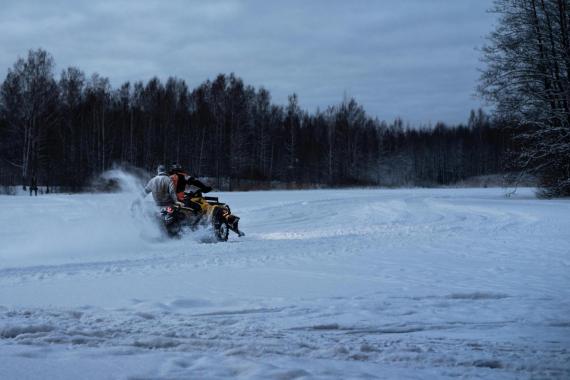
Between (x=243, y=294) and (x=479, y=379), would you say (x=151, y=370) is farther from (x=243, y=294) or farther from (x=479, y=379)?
(x=243, y=294)

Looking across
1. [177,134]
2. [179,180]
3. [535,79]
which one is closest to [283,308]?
[179,180]

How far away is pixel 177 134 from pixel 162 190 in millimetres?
48751

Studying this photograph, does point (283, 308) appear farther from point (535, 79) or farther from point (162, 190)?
point (535, 79)

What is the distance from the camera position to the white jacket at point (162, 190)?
12.5 meters

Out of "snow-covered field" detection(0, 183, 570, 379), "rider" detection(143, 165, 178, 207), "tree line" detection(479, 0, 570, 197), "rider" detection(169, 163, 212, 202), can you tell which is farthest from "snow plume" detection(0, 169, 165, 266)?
"tree line" detection(479, 0, 570, 197)

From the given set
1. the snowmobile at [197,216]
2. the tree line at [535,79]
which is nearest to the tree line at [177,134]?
the tree line at [535,79]

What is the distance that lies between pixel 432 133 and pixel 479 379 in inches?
4802

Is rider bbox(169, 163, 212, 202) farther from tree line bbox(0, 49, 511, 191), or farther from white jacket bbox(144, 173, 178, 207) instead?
tree line bbox(0, 49, 511, 191)

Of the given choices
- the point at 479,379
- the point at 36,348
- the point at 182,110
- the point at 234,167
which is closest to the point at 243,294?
the point at 36,348

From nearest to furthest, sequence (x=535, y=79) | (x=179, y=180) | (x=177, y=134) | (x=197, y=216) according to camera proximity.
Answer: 1. (x=197, y=216)
2. (x=179, y=180)
3. (x=535, y=79)
4. (x=177, y=134)

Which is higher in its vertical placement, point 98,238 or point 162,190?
point 162,190

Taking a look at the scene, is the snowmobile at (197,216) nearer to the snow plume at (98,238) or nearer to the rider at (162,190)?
the rider at (162,190)

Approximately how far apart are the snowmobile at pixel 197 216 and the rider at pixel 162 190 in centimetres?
18

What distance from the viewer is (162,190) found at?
493 inches
